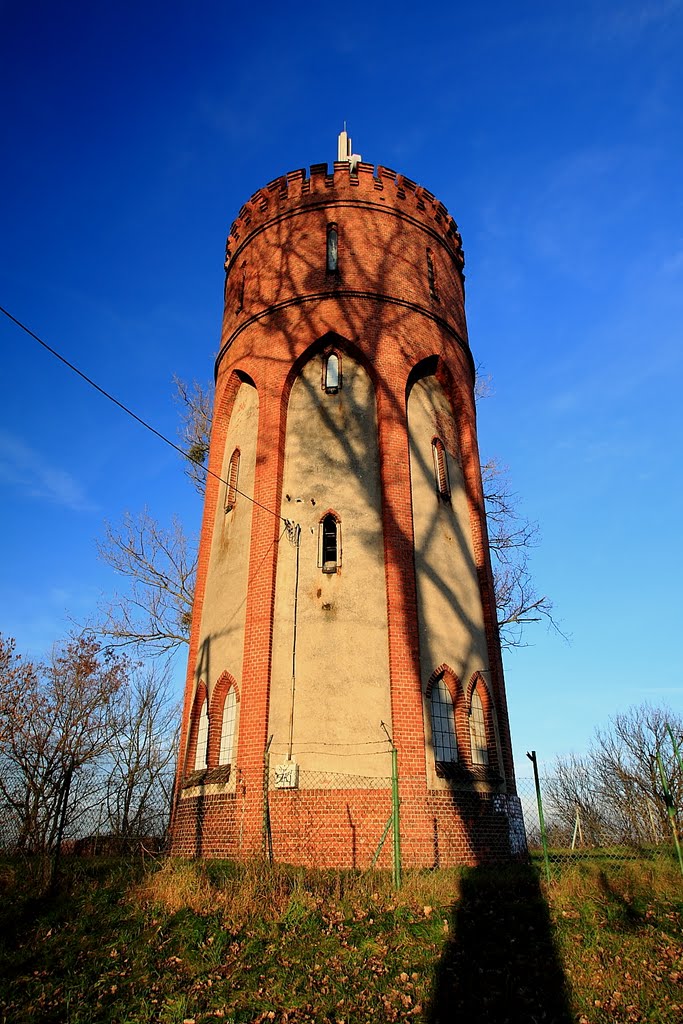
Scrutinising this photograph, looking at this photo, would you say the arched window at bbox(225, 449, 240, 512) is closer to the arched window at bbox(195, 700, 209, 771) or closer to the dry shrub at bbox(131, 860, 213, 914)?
the arched window at bbox(195, 700, 209, 771)

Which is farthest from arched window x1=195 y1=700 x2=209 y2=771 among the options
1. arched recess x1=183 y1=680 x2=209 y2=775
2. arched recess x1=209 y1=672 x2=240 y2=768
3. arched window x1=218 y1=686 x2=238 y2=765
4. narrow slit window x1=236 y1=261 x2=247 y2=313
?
narrow slit window x1=236 y1=261 x2=247 y2=313

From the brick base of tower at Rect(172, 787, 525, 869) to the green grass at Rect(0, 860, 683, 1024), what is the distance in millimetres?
1094

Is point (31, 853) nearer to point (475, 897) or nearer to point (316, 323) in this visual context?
point (475, 897)

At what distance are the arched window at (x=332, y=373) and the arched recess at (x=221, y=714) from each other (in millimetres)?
6120

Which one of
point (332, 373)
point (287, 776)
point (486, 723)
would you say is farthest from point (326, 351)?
point (287, 776)

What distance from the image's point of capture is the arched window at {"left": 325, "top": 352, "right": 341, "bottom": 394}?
47.4 feet

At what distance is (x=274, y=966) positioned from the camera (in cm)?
651

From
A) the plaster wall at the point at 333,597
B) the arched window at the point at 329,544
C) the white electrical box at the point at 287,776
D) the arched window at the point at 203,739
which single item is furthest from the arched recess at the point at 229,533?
the white electrical box at the point at 287,776

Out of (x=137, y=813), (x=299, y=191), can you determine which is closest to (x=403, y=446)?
(x=299, y=191)

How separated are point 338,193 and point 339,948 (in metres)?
14.9

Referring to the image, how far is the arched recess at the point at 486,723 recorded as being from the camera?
1255cm

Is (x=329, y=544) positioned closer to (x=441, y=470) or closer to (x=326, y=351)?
(x=441, y=470)

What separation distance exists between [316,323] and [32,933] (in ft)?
38.0

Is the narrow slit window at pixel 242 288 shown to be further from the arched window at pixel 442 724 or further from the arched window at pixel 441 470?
the arched window at pixel 442 724
